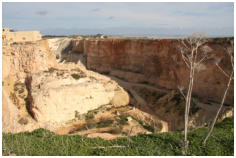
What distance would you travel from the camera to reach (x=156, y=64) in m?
31.0

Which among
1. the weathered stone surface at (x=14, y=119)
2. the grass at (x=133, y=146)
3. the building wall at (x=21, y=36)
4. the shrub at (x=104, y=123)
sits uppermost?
the building wall at (x=21, y=36)

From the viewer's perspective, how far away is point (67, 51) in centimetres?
5591

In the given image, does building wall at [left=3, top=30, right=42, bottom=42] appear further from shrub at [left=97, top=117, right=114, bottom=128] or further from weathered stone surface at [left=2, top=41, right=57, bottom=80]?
shrub at [left=97, top=117, right=114, bottom=128]

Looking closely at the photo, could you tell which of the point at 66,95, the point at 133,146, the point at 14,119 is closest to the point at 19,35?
the point at 66,95

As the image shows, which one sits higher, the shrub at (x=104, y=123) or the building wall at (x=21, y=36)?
the building wall at (x=21, y=36)

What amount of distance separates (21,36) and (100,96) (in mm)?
18962

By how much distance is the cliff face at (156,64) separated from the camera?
22812 mm

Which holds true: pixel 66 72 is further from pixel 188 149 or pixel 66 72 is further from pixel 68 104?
pixel 188 149

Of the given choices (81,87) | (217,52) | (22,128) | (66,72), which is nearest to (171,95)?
(217,52)

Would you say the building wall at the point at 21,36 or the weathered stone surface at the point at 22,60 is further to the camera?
the building wall at the point at 21,36

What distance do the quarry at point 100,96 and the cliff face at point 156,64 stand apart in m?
0.11

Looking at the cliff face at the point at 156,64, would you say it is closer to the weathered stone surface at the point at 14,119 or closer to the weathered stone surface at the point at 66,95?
the weathered stone surface at the point at 66,95

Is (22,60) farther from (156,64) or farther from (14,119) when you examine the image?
(156,64)

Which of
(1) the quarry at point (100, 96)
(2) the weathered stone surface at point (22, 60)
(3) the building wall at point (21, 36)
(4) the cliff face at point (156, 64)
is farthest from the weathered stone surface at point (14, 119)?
(4) the cliff face at point (156, 64)
